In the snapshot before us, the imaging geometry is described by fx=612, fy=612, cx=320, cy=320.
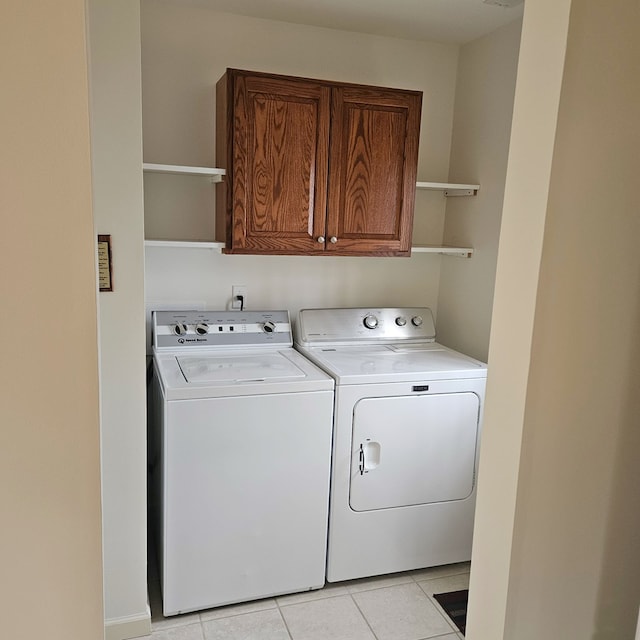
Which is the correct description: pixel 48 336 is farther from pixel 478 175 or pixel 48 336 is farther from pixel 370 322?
pixel 478 175

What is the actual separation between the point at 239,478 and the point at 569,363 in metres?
1.47

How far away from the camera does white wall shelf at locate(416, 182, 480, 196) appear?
289 cm

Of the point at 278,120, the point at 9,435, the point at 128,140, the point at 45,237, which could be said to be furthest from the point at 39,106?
the point at 278,120

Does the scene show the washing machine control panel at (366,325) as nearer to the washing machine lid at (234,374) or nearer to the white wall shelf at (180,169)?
the washing machine lid at (234,374)

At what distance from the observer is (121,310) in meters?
2.11

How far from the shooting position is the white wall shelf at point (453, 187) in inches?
114

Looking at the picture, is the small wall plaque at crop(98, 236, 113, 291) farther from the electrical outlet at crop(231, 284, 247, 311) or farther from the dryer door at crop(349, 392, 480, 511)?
the dryer door at crop(349, 392, 480, 511)

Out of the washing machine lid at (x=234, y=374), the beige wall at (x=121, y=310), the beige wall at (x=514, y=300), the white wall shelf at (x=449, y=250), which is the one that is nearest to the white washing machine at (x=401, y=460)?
the washing machine lid at (x=234, y=374)

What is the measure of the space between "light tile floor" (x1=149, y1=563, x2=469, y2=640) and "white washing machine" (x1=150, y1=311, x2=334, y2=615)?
6 cm

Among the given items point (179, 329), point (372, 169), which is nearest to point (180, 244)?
point (179, 329)

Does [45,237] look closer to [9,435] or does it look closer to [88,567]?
[9,435]

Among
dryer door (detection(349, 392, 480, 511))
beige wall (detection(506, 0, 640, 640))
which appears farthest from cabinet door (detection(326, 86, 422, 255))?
beige wall (detection(506, 0, 640, 640))

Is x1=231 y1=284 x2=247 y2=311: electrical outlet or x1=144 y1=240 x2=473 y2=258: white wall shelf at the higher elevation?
x1=144 y1=240 x2=473 y2=258: white wall shelf

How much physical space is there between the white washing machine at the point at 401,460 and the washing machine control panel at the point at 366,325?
0.12 meters
